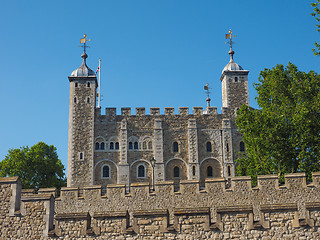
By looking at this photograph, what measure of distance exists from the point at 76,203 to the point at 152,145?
2876 centimetres

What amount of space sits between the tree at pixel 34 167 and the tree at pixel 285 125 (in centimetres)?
2305

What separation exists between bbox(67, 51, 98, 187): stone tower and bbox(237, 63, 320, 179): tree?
20.7m

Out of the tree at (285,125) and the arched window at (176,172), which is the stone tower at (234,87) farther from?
the tree at (285,125)

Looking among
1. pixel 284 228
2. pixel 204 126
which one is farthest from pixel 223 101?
pixel 284 228

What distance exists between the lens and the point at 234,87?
49.5 meters

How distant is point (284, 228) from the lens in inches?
456

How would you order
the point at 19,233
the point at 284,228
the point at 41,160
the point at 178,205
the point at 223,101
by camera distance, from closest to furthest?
the point at 284,228 → the point at 19,233 → the point at 178,205 → the point at 41,160 → the point at 223,101

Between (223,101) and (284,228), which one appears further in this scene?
(223,101)

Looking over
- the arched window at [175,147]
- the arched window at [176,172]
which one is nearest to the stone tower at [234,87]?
the arched window at [175,147]

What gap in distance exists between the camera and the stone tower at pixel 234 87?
4897cm

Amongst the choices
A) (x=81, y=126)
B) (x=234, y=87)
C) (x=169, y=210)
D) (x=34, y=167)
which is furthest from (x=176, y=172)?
(x=169, y=210)

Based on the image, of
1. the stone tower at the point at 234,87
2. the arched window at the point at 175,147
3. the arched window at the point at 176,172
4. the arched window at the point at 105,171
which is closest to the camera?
the arched window at the point at 105,171

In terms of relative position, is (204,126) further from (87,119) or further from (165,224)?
(165,224)

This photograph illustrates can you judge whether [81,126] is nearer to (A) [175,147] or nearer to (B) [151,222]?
(A) [175,147]
